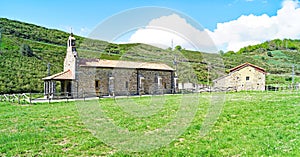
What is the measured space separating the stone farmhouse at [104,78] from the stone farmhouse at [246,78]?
9.64m

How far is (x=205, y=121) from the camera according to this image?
11.1m

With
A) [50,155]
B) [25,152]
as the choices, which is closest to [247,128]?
[50,155]

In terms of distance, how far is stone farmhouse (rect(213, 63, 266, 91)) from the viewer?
4088cm

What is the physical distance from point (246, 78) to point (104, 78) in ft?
73.0

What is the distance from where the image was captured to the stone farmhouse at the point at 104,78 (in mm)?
31141

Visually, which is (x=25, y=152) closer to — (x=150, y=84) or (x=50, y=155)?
(x=50, y=155)

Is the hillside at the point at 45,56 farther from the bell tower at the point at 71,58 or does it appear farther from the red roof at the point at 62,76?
the red roof at the point at 62,76

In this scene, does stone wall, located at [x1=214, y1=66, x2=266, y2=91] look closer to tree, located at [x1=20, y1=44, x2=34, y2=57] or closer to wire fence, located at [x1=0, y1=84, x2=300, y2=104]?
wire fence, located at [x1=0, y1=84, x2=300, y2=104]

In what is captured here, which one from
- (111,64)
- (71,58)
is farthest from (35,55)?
(111,64)

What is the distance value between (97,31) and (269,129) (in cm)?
690

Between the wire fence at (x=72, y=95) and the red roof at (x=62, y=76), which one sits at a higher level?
the red roof at (x=62, y=76)

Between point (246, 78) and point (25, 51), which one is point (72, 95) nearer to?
point (246, 78)

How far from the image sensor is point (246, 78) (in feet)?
138

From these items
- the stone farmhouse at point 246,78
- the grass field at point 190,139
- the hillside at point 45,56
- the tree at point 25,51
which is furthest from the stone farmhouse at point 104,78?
the tree at point 25,51
